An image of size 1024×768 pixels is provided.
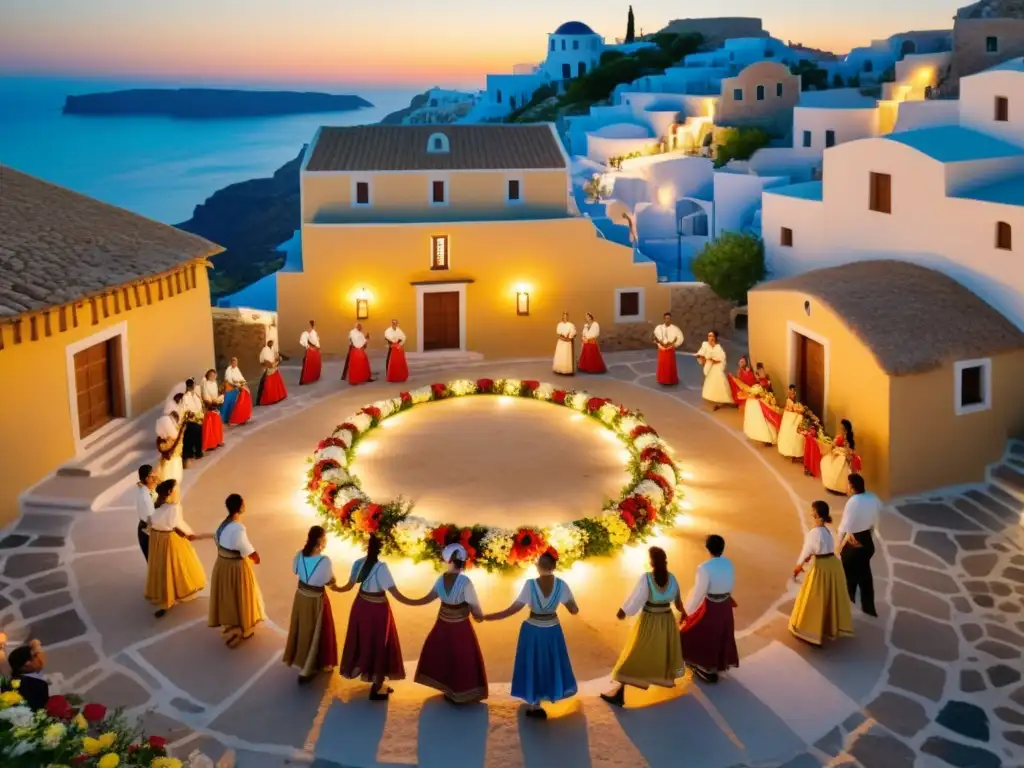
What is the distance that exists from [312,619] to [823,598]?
619cm

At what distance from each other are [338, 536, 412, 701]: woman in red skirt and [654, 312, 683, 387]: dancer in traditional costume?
46.9 feet

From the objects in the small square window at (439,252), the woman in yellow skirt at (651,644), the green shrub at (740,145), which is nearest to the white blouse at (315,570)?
the woman in yellow skirt at (651,644)

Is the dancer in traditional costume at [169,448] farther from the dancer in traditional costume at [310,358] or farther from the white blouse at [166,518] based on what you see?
the dancer in traditional costume at [310,358]

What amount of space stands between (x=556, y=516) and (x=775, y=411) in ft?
20.0

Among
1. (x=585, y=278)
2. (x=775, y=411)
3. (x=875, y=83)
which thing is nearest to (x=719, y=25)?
(x=875, y=83)

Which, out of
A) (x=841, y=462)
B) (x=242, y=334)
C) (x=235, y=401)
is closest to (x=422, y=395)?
(x=235, y=401)

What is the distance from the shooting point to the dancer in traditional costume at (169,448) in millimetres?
15898

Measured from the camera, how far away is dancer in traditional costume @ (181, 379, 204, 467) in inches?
709

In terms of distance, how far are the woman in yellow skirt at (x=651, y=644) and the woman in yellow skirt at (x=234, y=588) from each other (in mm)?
4509

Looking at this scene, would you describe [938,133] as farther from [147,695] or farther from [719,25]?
[719,25]

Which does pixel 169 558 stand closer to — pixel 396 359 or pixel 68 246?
pixel 68 246

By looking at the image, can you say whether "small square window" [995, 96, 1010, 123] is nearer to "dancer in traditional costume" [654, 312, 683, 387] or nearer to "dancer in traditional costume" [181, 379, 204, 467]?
"dancer in traditional costume" [654, 312, 683, 387]

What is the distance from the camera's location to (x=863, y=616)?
12625 mm

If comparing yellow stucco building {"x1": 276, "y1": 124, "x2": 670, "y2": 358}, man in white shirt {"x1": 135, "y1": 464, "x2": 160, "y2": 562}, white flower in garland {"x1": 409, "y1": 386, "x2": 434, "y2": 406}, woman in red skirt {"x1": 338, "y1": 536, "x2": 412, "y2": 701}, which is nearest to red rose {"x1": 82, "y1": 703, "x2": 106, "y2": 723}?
woman in red skirt {"x1": 338, "y1": 536, "x2": 412, "y2": 701}
